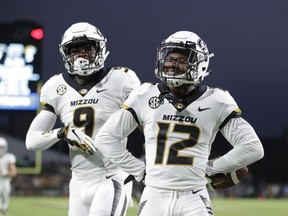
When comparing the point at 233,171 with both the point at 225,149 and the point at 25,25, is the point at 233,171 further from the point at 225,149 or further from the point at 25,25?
the point at 225,149

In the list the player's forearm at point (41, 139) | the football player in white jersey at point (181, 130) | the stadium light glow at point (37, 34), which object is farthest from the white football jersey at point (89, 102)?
the stadium light glow at point (37, 34)

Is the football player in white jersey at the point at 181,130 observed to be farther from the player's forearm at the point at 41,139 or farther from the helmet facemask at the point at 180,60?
the player's forearm at the point at 41,139

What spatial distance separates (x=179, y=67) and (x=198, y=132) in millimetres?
368

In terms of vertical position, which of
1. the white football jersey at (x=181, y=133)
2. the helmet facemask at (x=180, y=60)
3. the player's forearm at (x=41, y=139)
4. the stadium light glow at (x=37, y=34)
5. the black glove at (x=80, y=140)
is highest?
the helmet facemask at (x=180, y=60)

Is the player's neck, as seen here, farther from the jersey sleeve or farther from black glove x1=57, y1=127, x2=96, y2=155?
the jersey sleeve

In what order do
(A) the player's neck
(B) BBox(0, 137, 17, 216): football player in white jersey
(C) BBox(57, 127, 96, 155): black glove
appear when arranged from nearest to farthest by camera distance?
(C) BBox(57, 127, 96, 155): black glove → (A) the player's neck → (B) BBox(0, 137, 17, 216): football player in white jersey

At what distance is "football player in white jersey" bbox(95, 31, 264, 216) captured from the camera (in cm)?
409

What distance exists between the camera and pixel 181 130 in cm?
415

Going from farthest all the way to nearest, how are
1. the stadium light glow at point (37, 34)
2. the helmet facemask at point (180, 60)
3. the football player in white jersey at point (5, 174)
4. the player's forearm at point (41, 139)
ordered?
the stadium light glow at point (37, 34)
the football player in white jersey at point (5, 174)
the player's forearm at point (41, 139)
the helmet facemask at point (180, 60)

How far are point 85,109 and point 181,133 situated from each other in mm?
1057

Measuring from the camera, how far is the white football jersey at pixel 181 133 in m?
4.11

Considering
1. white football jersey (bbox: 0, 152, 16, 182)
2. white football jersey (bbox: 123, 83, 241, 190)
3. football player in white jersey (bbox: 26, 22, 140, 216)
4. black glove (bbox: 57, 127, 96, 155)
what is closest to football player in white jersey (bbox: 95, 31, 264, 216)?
white football jersey (bbox: 123, 83, 241, 190)

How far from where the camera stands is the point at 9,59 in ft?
52.0

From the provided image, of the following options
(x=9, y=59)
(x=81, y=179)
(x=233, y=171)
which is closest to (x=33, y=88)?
(x=9, y=59)
